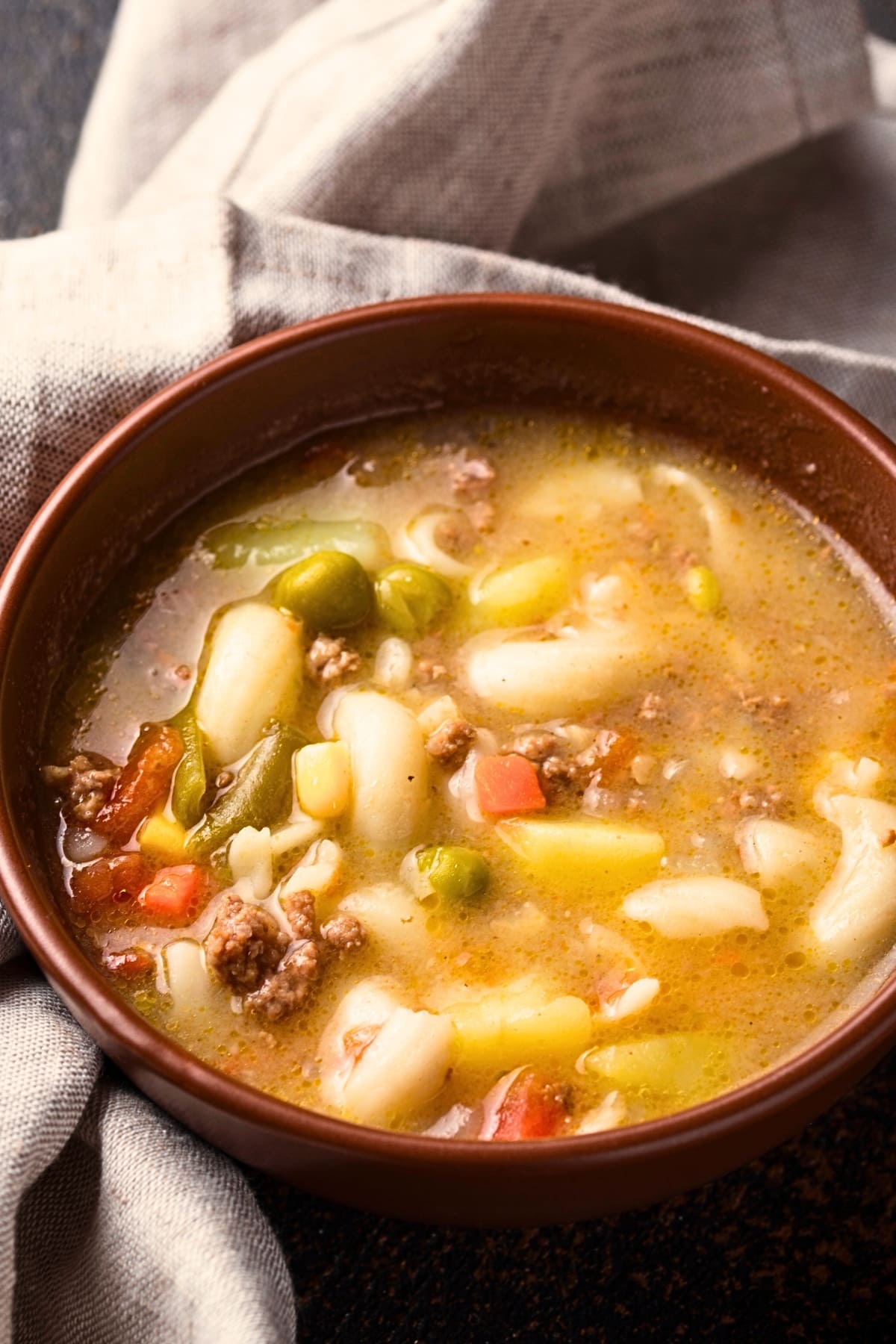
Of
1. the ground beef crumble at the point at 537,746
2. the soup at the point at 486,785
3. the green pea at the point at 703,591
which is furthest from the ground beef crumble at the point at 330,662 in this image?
the green pea at the point at 703,591

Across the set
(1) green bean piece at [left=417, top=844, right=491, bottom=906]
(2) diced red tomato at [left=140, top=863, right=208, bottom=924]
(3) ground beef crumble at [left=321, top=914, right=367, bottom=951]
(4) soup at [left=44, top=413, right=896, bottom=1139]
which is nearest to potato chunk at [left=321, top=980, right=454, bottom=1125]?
(4) soup at [left=44, top=413, right=896, bottom=1139]

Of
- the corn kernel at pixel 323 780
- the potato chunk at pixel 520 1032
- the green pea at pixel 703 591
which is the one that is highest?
the corn kernel at pixel 323 780

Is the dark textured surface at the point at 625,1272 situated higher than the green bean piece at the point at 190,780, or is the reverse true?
the green bean piece at the point at 190,780

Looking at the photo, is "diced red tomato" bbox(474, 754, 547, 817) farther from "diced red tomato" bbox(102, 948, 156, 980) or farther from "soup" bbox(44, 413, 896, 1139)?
"diced red tomato" bbox(102, 948, 156, 980)

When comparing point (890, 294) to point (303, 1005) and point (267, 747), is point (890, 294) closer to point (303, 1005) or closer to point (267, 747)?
point (267, 747)

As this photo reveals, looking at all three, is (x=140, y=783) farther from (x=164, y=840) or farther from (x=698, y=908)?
(x=698, y=908)

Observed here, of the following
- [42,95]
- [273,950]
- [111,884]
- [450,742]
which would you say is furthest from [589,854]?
[42,95]

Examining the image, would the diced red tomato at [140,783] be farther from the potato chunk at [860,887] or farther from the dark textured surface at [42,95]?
the dark textured surface at [42,95]

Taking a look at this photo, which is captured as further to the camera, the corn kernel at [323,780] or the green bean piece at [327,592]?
the green bean piece at [327,592]
